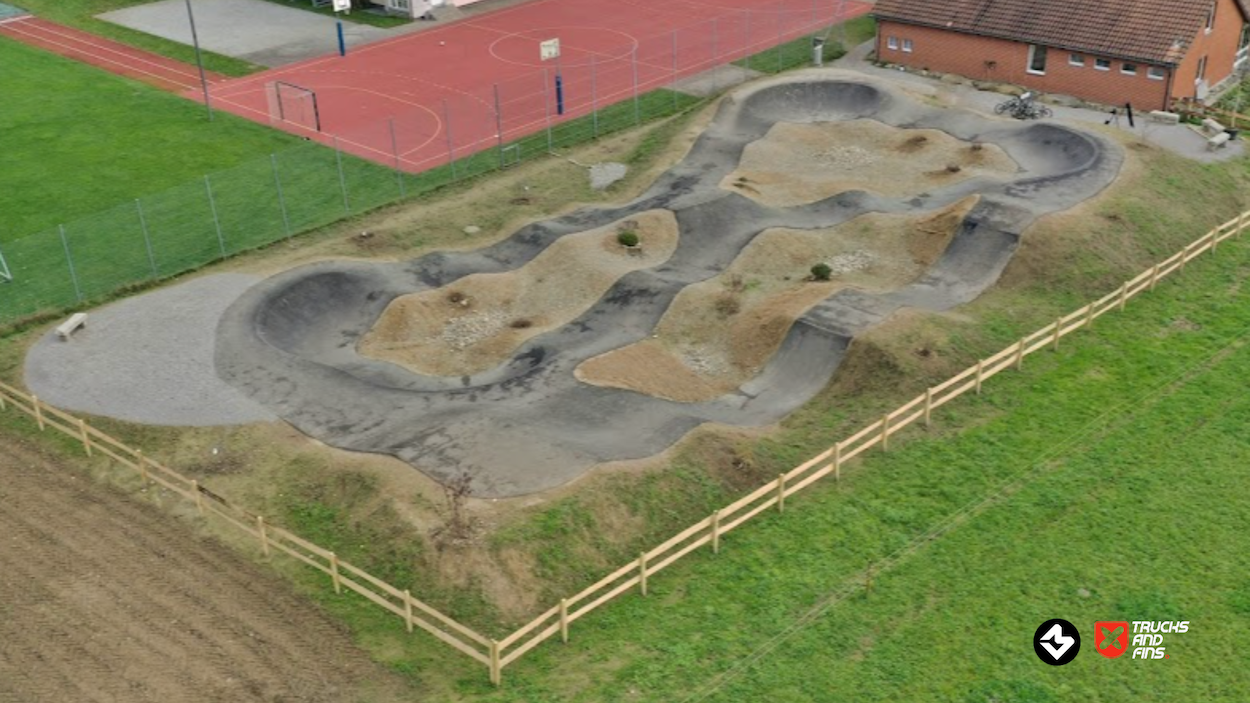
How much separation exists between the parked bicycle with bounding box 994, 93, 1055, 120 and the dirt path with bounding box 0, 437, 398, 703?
45.2m

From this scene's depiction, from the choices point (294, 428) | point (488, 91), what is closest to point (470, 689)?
point (294, 428)

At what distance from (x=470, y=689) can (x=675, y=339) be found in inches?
701

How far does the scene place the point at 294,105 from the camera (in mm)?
63562

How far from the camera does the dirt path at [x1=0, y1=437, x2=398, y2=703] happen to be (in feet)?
90.6

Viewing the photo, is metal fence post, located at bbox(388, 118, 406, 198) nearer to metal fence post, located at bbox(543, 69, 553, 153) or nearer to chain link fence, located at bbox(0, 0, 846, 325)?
chain link fence, located at bbox(0, 0, 846, 325)

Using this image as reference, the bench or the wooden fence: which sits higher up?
the bench

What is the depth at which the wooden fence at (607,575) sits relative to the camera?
2852 centimetres

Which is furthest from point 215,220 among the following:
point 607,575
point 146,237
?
point 607,575

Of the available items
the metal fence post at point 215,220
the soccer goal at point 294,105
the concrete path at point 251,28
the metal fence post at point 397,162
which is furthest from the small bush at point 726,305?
the concrete path at point 251,28

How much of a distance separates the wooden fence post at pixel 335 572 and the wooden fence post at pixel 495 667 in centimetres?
516

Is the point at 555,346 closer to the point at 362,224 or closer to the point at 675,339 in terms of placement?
the point at 675,339

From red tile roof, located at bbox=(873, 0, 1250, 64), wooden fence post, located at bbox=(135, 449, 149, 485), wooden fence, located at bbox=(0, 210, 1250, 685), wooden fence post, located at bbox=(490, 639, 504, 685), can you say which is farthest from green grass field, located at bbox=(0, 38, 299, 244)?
red tile roof, located at bbox=(873, 0, 1250, 64)

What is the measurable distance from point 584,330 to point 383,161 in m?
20.0

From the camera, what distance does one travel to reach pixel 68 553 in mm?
32312
